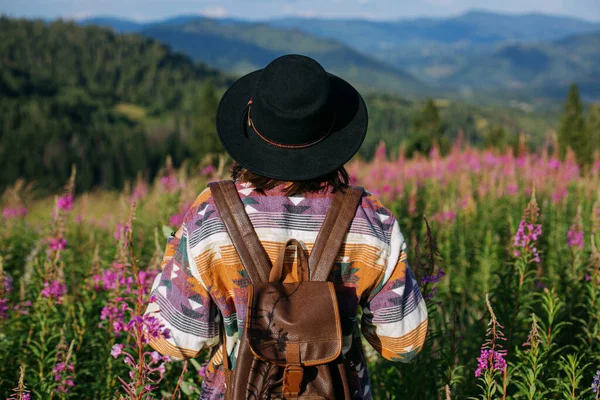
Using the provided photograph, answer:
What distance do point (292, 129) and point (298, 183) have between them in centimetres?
18

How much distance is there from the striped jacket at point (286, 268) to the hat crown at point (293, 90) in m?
0.27

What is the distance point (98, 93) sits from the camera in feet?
402

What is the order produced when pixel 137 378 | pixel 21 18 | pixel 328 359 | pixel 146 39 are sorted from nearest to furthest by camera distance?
pixel 328 359, pixel 137 378, pixel 21 18, pixel 146 39

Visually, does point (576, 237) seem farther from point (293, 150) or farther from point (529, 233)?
point (293, 150)

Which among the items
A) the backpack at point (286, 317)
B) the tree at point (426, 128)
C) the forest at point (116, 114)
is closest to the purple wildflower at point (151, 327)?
the backpack at point (286, 317)

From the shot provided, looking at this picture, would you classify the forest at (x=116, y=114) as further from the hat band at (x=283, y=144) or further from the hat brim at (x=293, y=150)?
the hat band at (x=283, y=144)

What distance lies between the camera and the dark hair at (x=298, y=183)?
5.56 feet

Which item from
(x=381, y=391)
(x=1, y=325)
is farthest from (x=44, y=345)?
(x=381, y=391)

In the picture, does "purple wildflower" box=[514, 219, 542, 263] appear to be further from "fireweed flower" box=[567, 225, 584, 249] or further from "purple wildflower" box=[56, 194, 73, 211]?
"purple wildflower" box=[56, 194, 73, 211]

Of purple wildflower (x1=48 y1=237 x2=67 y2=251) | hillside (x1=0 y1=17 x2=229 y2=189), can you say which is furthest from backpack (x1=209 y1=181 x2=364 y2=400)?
hillside (x1=0 y1=17 x2=229 y2=189)

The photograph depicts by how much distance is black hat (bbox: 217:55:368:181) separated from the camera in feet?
5.43

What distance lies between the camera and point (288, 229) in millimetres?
Answer: 1657

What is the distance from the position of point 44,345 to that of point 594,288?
9.81 ft

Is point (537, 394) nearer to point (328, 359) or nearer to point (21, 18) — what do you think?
point (328, 359)
